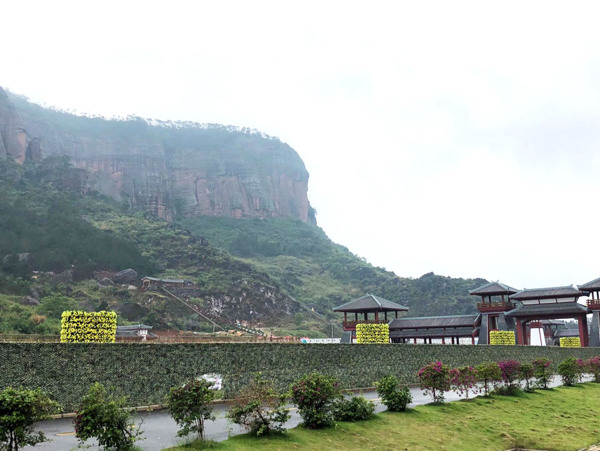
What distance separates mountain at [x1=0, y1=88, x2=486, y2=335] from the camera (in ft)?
250

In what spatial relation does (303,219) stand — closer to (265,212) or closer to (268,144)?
(265,212)

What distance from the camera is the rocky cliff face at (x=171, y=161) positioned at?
13475 centimetres

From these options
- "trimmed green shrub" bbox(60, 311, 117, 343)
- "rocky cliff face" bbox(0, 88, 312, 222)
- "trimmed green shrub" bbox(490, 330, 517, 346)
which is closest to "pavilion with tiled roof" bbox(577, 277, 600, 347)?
"trimmed green shrub" bbox(490, 330, 517, 346)

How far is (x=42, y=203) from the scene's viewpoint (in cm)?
9944

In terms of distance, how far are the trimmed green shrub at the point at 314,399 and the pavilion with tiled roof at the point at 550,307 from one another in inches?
1442

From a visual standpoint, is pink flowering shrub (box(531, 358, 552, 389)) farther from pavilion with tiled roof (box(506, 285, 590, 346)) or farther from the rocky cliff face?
the rocky cliff face

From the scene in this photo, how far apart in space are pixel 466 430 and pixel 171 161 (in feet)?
488

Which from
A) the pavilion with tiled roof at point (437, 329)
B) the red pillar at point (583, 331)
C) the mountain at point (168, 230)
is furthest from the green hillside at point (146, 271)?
Result: the red pillar at point (583, 331)

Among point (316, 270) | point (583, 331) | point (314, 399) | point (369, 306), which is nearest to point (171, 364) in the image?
point (314, 399)

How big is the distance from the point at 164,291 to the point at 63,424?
6551cm

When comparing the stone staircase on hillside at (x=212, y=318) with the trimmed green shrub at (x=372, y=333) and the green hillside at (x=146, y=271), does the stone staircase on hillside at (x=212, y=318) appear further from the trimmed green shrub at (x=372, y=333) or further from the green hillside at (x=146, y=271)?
the trimmed green shrub at (x=372, y=333)

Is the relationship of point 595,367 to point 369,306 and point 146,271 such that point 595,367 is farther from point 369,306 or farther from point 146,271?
point 146,271

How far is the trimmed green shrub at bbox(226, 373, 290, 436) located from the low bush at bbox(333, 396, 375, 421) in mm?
2182

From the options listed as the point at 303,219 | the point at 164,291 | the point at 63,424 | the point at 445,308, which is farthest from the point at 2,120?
the point at 63,424
